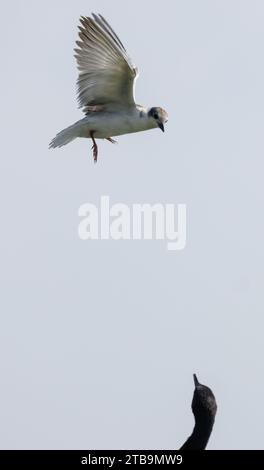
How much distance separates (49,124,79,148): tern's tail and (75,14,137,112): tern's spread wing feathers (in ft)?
2.34

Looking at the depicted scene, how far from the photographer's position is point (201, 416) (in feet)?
108

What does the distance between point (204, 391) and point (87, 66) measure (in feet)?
21.4

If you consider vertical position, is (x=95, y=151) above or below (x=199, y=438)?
above

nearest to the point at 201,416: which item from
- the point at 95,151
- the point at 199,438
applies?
the point at 199,438

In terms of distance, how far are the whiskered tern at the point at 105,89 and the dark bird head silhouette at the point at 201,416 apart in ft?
17.0

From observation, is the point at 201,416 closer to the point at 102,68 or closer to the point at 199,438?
the point at 199,438

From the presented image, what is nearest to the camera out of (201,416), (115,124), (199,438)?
(199,438)

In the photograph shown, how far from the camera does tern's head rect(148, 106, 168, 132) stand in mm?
37094

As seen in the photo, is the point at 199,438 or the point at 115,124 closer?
the point at 199,438

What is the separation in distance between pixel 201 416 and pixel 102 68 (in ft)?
22.0

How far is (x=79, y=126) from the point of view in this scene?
37094 millimetres
